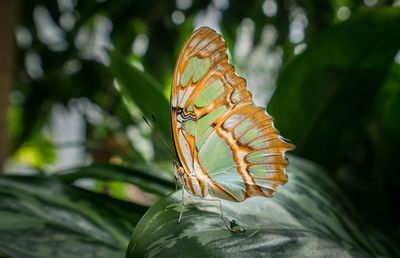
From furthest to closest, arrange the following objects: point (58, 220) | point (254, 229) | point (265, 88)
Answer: point (265, 88), point (58, 220), point (254, 229)

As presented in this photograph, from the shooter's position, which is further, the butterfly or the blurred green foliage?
the blurred green foliage

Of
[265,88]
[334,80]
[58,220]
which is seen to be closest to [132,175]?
[58,220]

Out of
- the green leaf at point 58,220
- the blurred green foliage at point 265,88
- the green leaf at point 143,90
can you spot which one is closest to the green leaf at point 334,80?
the blurred green foliage at point 265,88

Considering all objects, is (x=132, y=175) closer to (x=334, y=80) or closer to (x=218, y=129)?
(x=218, y=129)

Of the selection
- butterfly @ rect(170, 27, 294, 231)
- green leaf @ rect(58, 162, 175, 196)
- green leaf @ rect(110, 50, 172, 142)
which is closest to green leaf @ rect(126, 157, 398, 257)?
butterfly @ rect(170, 27, 294, 231)

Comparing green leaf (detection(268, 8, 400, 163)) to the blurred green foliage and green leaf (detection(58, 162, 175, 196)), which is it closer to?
the blurred green foliage

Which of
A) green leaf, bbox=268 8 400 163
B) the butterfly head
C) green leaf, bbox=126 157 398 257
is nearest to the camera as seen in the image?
green leaf, bbox=126 157 398 257

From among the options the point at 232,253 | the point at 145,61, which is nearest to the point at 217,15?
the point at 145,61
